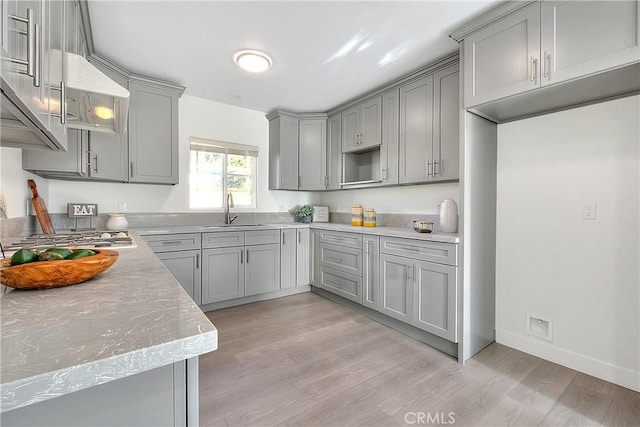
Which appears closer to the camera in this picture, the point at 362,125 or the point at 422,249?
the point at 422,249

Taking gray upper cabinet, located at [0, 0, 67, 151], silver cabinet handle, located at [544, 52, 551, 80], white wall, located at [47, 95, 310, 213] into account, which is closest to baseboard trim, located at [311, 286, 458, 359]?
white wall, located at [47, 95, 310, 213]

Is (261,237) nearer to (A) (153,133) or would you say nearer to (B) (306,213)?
(B) (306,213)

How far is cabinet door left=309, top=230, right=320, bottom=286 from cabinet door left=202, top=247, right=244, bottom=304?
93 centimetres

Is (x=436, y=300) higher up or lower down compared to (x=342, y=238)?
lower down

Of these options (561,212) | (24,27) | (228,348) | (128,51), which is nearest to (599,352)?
(561,212)

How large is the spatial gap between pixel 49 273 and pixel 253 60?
2.36 m

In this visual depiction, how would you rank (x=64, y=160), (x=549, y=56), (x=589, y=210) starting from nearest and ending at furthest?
(x=549, y=56) → (x=589, y=210) → (x=64, y=160)

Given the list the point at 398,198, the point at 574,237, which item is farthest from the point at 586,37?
the point at 398,198

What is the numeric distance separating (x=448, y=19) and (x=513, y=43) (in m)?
0.47

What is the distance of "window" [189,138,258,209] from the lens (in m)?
3.59

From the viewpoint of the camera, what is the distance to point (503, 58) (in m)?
1.93

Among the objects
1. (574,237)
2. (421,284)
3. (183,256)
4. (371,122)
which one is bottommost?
(421,284)

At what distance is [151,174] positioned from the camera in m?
3.01

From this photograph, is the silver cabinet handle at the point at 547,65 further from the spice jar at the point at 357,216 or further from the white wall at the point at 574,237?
the spice jar at the point at 357,216
